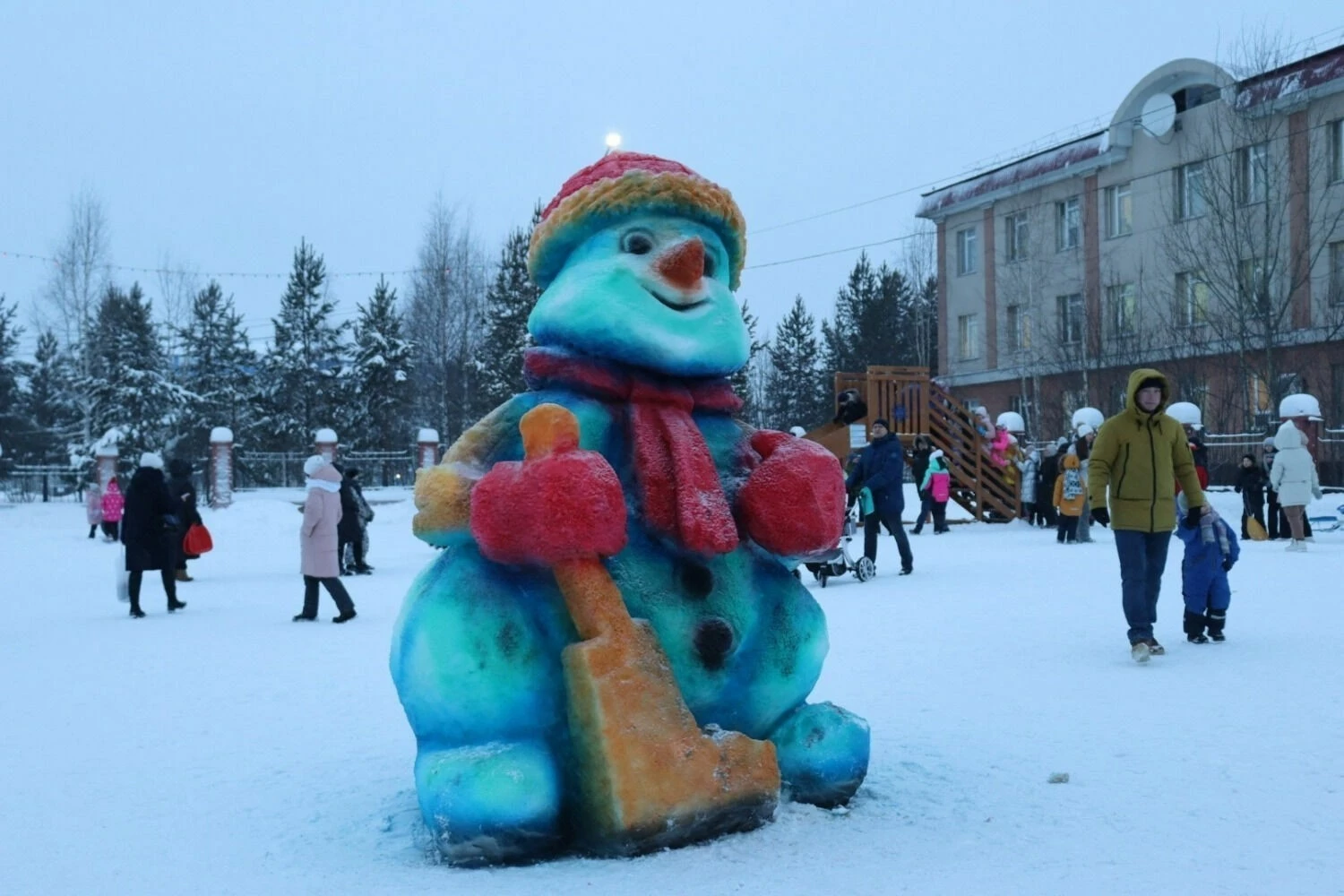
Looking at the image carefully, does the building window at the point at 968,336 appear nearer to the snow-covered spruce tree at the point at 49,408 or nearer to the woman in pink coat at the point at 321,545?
the woman in pink coat at the point at 321,545

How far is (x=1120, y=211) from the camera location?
28438 mm

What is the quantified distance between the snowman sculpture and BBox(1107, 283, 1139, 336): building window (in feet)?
84.6

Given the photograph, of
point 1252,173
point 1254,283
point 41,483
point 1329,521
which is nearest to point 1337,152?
point 1252,173

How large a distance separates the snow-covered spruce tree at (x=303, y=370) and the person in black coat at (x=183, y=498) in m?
22.7

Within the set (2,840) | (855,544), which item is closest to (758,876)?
(2,840)

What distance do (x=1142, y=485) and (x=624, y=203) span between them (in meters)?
4.05

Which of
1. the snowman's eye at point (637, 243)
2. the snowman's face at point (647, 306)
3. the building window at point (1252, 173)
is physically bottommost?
the snowman's face at point (647, 306)

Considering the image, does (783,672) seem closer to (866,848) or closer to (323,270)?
(866,848)

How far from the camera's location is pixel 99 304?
37500 mm

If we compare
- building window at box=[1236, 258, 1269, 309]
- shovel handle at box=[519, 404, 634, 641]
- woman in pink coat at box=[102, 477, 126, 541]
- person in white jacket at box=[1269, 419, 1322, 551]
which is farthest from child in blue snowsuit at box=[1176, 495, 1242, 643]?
building window at box=[1236, 258, 1269, 309]

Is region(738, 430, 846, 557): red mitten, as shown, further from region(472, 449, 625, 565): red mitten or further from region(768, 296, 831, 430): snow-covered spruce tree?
region(768, 296, 831, 430): snow-covered spruce tree

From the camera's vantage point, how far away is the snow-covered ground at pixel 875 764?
3131mm

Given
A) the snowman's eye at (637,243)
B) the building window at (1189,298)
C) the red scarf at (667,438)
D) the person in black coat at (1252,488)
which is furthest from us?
the building window at (1189,298)

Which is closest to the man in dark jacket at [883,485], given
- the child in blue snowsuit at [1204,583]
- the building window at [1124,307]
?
the child in blue snowsuit at [1204,583]
